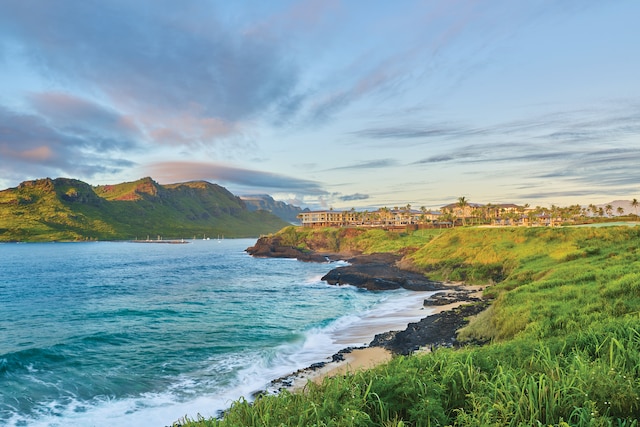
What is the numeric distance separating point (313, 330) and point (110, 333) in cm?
1803

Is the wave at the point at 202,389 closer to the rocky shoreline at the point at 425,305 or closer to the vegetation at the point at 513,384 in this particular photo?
the rocky shoreline at the point at 425,305

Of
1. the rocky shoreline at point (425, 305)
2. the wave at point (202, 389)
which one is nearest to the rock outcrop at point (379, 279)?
the rocky shoreline at point (425, 305)

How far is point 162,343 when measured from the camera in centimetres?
2917

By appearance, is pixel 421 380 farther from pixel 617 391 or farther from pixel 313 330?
pixel 313 330

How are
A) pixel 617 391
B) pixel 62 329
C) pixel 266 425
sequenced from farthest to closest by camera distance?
1. pixel 62 329
2. pixel 266 425
3. pixel 617 391

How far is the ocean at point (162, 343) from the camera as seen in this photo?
18.7 meters

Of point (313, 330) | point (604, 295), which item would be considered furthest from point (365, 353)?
point (604, 295)

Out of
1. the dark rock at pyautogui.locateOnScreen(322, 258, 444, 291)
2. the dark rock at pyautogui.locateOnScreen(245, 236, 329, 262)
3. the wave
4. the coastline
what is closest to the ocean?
the wave

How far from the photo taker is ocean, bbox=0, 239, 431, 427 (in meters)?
18.7

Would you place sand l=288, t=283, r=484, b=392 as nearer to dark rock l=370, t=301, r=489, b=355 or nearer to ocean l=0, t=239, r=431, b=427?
dark rock l=370, t=301, r=489, b=355

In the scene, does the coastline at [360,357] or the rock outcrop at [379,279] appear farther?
the rock outcrop at [379,279]

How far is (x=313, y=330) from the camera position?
1304 inches

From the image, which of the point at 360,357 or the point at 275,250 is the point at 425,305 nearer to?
the point at 360,357

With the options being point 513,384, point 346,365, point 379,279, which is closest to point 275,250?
point 379,279
